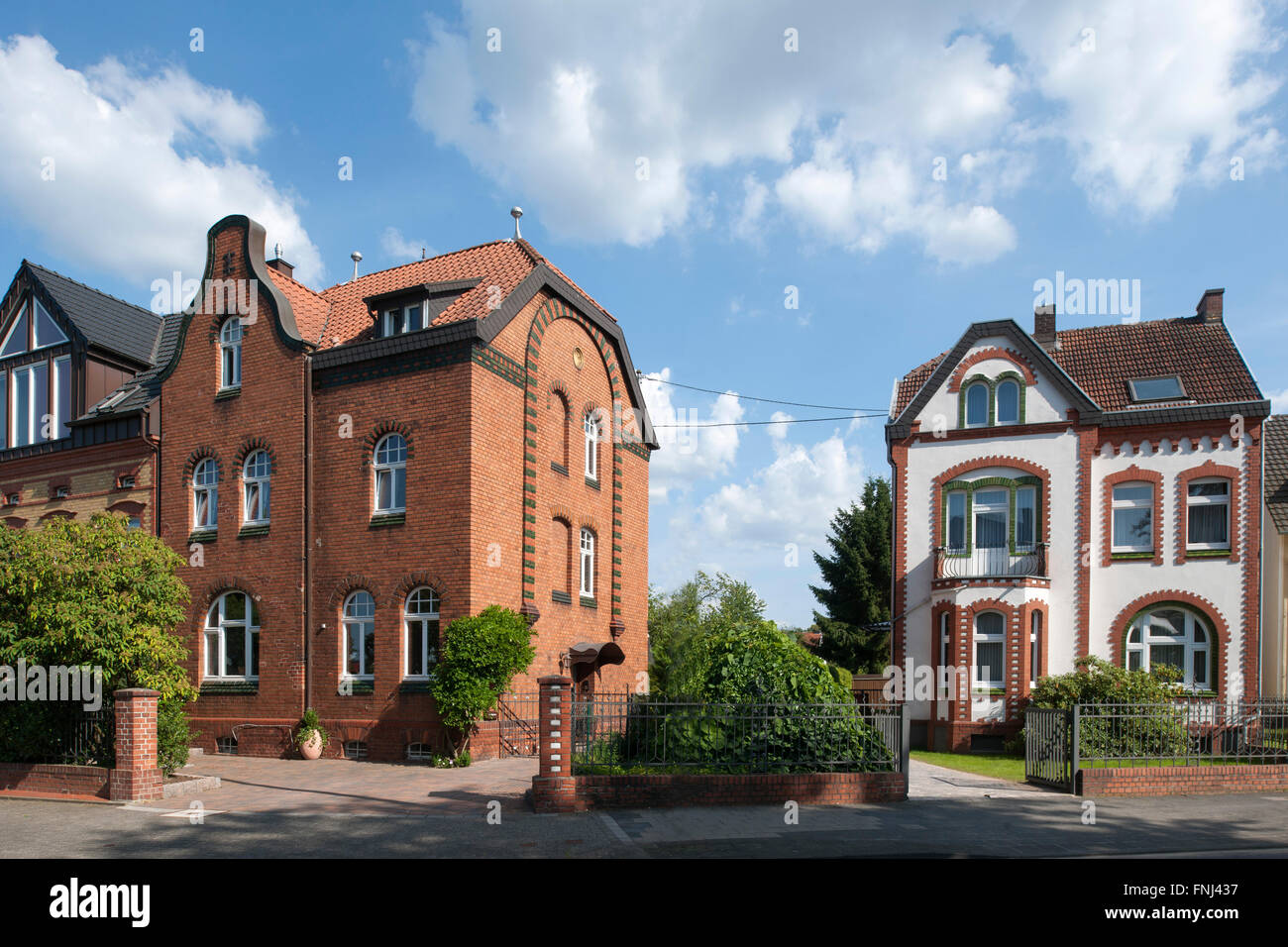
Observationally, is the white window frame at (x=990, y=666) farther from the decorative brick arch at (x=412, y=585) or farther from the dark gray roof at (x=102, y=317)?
the dark gray roof at (x=102, y=317)

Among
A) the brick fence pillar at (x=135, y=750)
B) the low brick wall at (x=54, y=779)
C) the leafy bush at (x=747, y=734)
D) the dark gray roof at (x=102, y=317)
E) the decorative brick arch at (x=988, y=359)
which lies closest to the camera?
the leafy bush at (x=747, y=734)

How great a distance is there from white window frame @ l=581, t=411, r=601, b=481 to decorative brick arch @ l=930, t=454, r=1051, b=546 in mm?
8989

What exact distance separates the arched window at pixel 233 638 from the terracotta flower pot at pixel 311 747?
2.59 meters

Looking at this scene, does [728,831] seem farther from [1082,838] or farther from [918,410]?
[918,410]

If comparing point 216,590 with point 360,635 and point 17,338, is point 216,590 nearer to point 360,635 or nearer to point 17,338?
point 360,635

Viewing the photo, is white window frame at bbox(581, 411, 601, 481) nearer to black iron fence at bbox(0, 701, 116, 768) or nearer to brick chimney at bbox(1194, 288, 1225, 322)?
black iron fence at bbox(0, 701, 116, 768)

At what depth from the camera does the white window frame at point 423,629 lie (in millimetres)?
19250

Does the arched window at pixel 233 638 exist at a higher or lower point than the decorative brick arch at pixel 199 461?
lower

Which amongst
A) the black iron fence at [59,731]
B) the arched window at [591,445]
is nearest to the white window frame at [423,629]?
the black iron fence at [59,731]

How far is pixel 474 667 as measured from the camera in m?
18.0

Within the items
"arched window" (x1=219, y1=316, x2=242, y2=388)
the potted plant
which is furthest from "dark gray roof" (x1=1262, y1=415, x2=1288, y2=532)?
"arched window" (x1=219, y1=316, x2=242, y2=388)

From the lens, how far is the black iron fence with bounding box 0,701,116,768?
14570 millimetres

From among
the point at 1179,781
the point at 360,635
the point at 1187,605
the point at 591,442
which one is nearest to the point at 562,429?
the point at 591,442

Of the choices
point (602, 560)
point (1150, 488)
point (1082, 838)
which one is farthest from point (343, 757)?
point (1150, 488)
